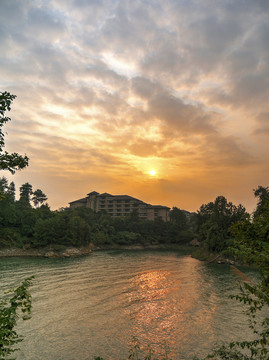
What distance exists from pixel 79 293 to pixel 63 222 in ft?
166

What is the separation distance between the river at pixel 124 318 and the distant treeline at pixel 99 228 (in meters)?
22.1

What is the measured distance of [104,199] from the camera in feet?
425

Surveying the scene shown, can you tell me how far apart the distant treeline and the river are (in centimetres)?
2211

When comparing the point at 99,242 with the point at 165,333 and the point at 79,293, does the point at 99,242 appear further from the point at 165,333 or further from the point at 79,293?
the point at 165,333

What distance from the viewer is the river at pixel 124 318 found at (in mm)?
15016

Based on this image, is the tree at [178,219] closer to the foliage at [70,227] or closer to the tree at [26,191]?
the foliage at [70,227]

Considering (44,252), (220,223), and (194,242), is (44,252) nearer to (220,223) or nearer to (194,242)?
(220,223)

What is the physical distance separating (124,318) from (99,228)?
78.8 metres

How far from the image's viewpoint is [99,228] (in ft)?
319

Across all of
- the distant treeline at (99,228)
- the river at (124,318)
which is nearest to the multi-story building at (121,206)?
the distant treeline at (99,228)

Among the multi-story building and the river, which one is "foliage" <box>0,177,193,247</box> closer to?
the multi-story building

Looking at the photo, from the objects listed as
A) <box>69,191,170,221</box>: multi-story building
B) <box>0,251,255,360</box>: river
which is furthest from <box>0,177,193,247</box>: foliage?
<box>0,251,255,360</box>: river

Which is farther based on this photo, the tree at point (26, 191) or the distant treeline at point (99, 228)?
the tree at point (26, 191)

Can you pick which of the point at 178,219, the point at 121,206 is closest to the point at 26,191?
the point at 121,206
